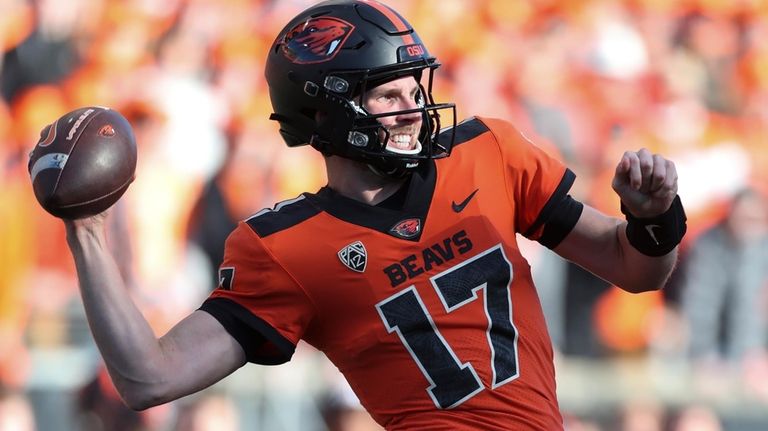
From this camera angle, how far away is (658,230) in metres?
2.87

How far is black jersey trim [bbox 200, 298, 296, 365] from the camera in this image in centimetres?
281

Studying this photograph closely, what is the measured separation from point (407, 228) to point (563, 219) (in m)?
0.42

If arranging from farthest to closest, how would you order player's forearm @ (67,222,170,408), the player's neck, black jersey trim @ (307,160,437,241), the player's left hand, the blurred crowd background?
the blurred crowd background < the player's neck < black jersey trim @ (307,160,437,241) < the player's left hand < player's forearm @ (67,222,170,408)

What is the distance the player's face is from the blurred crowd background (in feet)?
12.8

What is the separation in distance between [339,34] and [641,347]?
456cm

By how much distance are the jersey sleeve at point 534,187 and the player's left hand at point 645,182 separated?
243 mm

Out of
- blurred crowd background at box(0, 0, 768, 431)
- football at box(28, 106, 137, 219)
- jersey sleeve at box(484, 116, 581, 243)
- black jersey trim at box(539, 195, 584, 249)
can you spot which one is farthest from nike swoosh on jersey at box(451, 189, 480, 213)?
blurred crowd background at box(0, 0, 768, 431)

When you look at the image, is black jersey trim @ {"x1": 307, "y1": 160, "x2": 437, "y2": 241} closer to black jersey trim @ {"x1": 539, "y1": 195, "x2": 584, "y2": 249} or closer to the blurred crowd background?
black jersey trim @ {"x1": 539, "y1": 195, "x2": 584, "y2": 249}

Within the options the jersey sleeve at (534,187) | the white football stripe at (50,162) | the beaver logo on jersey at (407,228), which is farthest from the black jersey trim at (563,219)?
the white football stripe at (50,162)

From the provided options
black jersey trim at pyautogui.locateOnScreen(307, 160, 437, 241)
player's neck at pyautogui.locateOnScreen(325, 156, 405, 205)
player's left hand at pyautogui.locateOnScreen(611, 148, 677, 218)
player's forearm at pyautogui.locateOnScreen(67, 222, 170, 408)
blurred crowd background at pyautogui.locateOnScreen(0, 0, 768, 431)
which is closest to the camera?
player's forearm at pyautogui.locateOnScreen(67, 222, 170, 408)

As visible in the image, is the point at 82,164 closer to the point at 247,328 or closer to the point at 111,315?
the point at 111,315

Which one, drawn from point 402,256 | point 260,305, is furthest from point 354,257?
point 260,305

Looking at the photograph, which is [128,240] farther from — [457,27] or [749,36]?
[749,36]

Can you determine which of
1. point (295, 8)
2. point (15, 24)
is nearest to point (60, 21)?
point (15, 24)
